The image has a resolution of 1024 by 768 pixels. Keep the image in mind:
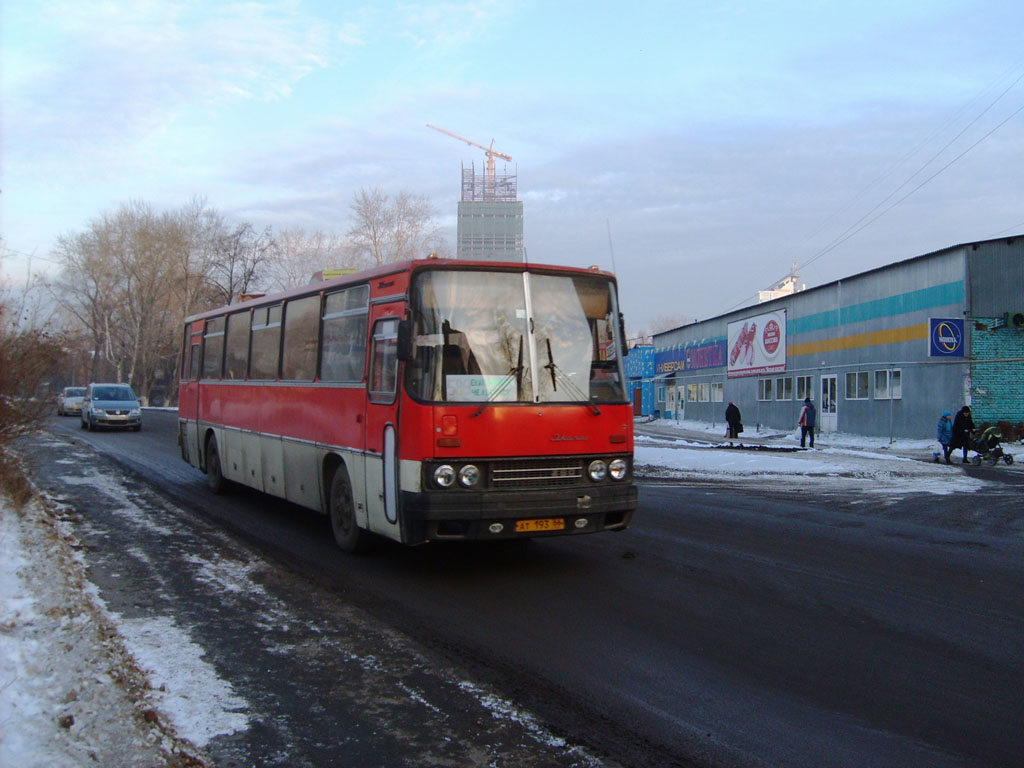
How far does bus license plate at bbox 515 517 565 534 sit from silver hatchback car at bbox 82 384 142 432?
26620 millimetres

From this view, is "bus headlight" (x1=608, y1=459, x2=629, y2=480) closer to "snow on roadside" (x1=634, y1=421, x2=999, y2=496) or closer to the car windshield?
"snow on roadside" (x1=634, y1=421, x2=999, y2=496)

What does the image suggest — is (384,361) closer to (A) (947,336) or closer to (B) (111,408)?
(A) (947,336)

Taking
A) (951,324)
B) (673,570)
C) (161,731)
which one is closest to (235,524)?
(673,570)

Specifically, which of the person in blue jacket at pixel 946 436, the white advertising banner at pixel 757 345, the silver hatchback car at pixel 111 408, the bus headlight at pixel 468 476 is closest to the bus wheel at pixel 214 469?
the bus headlight at pixel 468 476

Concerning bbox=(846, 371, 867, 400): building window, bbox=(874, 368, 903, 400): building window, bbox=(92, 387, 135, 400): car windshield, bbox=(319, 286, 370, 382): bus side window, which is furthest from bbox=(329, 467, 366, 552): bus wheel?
bbox=(846, 371, 867, 400): building window

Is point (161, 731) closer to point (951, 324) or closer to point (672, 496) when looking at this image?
point (672, 496)

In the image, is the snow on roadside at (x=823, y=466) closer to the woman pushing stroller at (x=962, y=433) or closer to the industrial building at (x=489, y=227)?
the woman pushing stroller at (x=962, y=433)

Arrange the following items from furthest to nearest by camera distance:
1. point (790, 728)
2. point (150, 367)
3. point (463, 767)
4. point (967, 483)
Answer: point (150, 367) → point (967, 483) → point (790, 728) → point (463, 767)

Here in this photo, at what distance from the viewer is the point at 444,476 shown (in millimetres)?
7172

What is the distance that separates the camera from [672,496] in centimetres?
1455

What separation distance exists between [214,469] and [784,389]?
3138 cm

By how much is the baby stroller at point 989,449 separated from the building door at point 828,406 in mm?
11798

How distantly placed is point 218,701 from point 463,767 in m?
1.61

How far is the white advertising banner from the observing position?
40219mm
